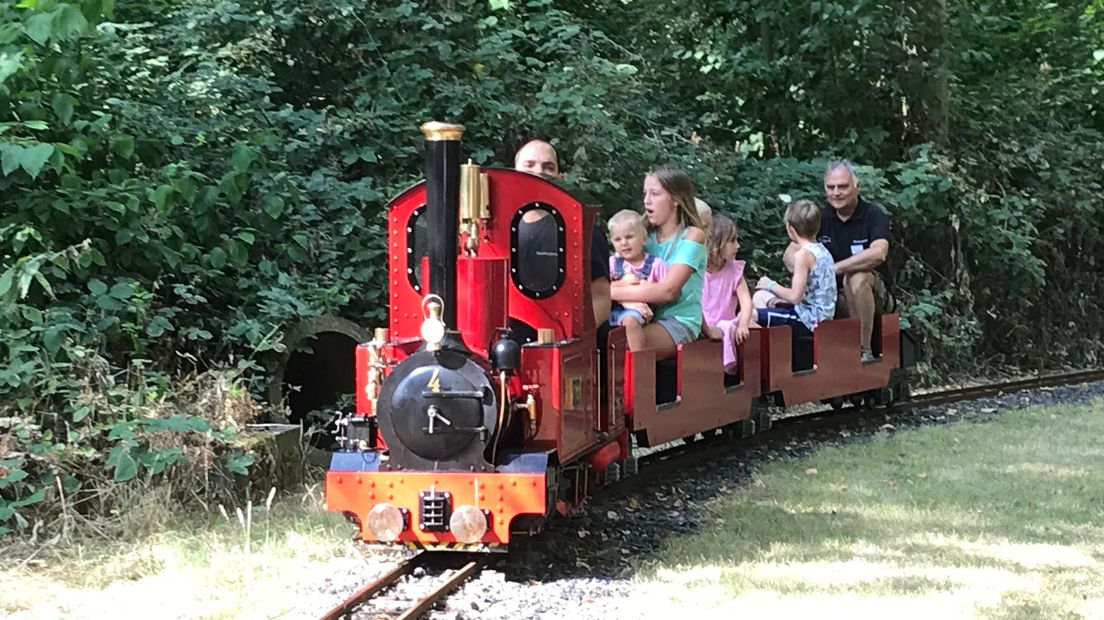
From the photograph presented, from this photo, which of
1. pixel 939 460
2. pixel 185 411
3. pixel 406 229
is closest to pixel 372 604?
pixel 406 229

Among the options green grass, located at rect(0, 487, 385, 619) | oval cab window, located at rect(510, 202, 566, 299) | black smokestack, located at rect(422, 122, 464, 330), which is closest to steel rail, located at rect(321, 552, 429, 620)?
green grass, located at rect(0, 487, 385, 619)

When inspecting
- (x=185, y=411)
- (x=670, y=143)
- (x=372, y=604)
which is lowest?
(x=372, y=604)

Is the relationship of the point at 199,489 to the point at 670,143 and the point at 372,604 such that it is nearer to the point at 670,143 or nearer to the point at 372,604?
the point at 372,604

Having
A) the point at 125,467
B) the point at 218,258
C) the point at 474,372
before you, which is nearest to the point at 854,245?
the point at 218,258

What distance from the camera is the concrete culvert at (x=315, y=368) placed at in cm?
825

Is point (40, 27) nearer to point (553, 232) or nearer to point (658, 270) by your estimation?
point (553, 232)

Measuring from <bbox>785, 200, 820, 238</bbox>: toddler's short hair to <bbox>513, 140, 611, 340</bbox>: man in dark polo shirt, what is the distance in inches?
133

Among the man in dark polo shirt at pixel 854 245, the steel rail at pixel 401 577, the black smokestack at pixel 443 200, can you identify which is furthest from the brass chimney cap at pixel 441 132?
the man in dark polo shirt at pixel 854 245

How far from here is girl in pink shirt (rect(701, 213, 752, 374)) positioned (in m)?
8.89

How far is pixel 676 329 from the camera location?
759cm

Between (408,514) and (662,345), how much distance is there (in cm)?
244

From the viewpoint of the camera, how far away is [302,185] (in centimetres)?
944

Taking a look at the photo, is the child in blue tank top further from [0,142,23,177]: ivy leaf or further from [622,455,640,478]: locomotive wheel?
[0,142,23,177]: ivy leaf

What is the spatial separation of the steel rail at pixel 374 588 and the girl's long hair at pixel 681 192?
8.48 ft
